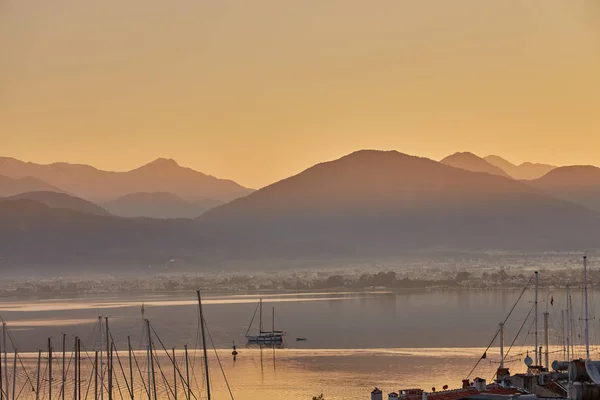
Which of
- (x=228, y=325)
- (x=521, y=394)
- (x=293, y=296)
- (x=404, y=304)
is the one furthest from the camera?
(x=293, y=296)

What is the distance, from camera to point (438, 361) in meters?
73.8

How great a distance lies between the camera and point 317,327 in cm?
10231

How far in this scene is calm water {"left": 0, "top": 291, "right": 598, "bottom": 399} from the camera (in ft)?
220

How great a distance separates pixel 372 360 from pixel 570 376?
39.5 m

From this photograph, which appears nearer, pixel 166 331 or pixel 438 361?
pixel 438 361

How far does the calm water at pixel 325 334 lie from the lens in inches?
2640

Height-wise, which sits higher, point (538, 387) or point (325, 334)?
point (538, 387)

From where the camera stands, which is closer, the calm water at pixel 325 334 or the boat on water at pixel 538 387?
the boat on water at pixel 538 387

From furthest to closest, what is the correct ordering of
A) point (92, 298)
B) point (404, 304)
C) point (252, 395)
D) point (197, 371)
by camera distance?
1. point (92, 298)
2. point (404, 304)
3. point (197, 371)
4. point (252, 395)

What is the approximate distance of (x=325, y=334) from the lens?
95750mm

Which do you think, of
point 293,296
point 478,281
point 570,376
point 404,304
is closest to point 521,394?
point 570,376

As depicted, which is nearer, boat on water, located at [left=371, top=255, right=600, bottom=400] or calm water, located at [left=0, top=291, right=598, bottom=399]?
boat on water, located at [left=371, top=255, right=600, bottom=400]

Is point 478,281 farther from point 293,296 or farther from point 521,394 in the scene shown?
point 521,394

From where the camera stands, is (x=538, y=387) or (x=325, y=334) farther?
(x=325, y=334)
